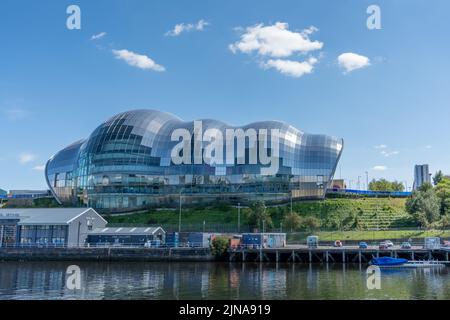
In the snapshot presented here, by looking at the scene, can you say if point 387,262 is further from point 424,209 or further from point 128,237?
point 128,237

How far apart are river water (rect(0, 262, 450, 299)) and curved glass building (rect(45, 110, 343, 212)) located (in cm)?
4491

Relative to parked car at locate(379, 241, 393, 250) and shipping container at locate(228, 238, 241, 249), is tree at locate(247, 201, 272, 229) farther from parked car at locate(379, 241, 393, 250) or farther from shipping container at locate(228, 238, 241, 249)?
parked car at locate(379, 241, 393, 250)

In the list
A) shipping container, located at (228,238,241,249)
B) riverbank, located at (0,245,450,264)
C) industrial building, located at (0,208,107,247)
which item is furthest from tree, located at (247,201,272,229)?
industrial building, located at (0,208,107,247)

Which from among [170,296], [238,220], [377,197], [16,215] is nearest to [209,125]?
[238,220]

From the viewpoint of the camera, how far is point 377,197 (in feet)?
345

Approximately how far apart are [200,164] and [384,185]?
63.0 m

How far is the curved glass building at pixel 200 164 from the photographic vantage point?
10456cm

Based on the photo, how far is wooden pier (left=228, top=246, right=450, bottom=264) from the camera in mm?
61781

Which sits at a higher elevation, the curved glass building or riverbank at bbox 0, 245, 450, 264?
the curved glass building

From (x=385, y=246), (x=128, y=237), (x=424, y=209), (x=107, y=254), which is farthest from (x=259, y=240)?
(x=424, y=209)

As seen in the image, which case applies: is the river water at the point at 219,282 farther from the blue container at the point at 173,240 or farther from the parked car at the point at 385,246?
the blue container at the point at 173,240

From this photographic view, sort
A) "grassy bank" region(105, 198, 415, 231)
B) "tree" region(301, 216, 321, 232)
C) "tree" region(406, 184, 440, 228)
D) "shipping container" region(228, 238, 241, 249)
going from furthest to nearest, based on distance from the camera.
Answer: "grassy bank" region(105, 198, 415, 231), "tree" region(301, 216, 321, 232), "tree" region(406, 184, 440, 228), "shipping container" region(228, 238, 241, 249)

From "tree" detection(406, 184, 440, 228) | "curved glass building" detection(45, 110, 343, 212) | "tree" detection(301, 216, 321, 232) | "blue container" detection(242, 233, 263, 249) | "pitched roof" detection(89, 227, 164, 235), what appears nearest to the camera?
"blue container" detection(242, 233, 263, 249)
